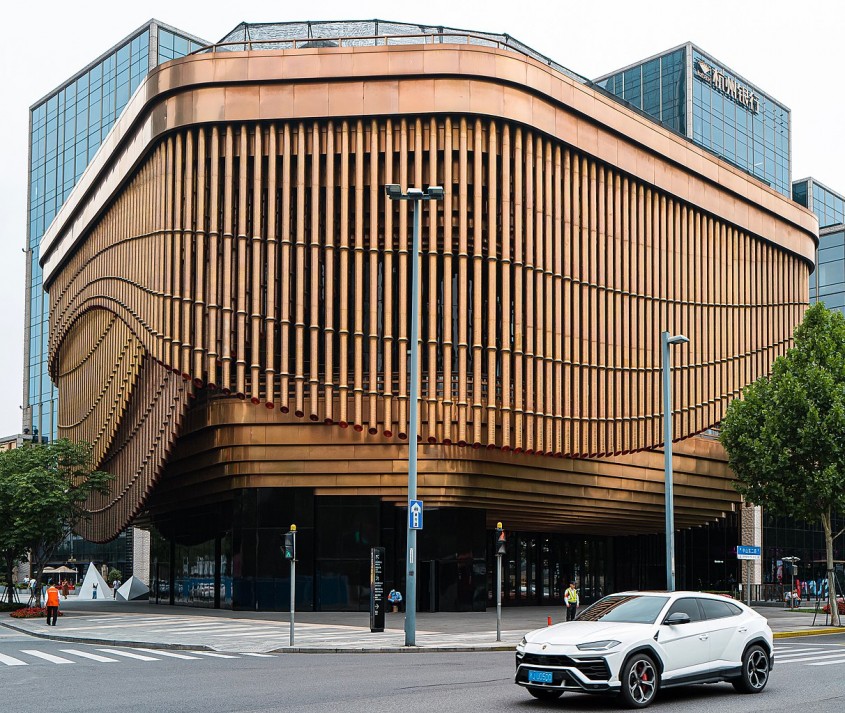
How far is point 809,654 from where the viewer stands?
2370 centimetres

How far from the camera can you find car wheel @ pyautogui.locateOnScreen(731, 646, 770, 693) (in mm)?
16172

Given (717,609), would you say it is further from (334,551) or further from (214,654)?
→ (334,551)

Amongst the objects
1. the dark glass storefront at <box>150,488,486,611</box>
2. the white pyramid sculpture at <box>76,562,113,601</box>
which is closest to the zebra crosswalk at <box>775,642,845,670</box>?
the dark glass storefront at <box>150,488,486,611</box>

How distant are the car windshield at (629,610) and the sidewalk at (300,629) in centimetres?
960

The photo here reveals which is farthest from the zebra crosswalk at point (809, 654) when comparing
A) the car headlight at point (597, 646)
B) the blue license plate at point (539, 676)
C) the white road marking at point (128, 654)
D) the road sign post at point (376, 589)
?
the white road marking at point (128, 654)

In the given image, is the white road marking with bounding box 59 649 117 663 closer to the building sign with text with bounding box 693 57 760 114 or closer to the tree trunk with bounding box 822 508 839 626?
the tree trunk with bounding box 822 508 839 626

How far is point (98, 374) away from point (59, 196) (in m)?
51.8

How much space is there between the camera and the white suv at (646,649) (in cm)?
1413

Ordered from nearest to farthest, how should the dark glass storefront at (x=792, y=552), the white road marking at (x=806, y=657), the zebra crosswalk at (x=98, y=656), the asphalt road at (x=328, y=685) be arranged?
the asphalt road at (x=328, y=685), the white road marking at (x=806, y=657), the zebra crosswalk at (x=98, y=656), the dark glass storefront at (x=792, y=552)

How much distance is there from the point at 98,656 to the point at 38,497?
2299 centimetres

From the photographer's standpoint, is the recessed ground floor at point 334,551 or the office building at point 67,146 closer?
the recessed ground floor at point 334,551

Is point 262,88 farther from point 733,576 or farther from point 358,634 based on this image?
point 733,576

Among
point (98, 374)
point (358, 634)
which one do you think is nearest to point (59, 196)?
point (98, 374)

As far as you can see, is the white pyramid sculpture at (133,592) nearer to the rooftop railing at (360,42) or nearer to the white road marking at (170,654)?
the rooftop railing at (360,42)
